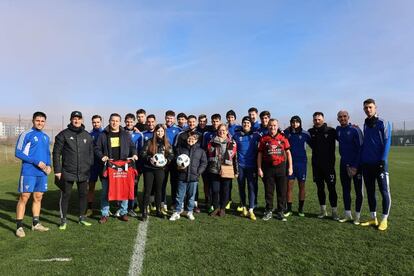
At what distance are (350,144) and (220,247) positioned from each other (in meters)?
3.37

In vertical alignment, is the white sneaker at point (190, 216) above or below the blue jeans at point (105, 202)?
below

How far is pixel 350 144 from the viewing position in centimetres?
659

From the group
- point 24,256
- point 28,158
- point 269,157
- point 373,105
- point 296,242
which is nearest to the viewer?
point 24,256

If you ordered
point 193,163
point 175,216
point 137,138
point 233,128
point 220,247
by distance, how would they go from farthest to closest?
point 233,128
point 137,138
point 193,163
point 175,216
point 220,247

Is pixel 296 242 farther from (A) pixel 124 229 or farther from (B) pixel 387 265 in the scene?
(A) pixel 124 229

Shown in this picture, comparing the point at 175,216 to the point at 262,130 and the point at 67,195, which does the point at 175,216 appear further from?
the point at 262,130

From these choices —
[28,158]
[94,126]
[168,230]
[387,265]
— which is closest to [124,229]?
[168,230]

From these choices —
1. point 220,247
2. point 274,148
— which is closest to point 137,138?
point 274,148

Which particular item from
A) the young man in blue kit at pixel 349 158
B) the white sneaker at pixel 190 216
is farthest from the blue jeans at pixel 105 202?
the young man in blue kit at pixel 349 158

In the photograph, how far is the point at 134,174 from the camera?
6809 mm

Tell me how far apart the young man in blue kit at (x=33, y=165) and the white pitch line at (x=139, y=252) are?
1691 millimetres

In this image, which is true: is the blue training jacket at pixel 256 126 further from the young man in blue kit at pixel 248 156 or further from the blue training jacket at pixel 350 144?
the blue training jacket at pixel 350 144

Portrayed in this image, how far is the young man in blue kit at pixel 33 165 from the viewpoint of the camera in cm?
573

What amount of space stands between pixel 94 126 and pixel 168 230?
9.71 ft
